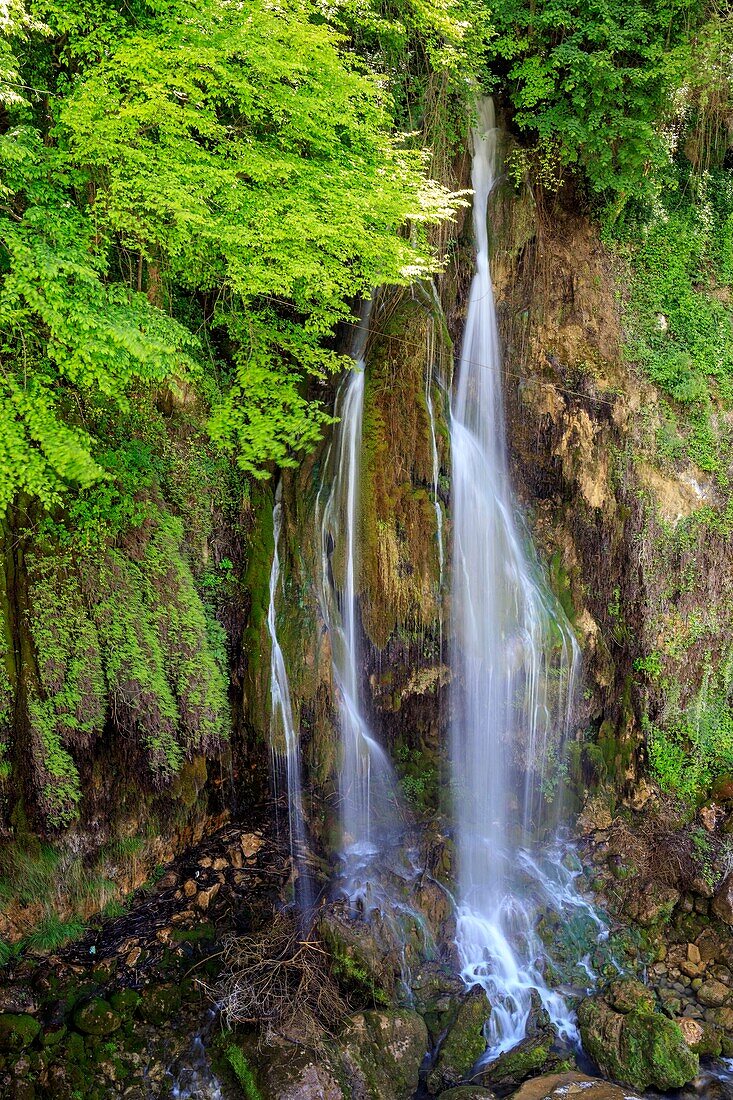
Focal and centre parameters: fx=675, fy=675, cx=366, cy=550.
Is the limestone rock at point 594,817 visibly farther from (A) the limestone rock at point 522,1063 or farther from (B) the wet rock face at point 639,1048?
(A) the limestone rock at point 522,1063

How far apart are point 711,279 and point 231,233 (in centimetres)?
810

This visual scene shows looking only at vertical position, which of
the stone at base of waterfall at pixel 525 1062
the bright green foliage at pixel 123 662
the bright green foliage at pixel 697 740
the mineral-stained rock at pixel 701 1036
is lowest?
the mineral-stained rock at pixel 701 1036

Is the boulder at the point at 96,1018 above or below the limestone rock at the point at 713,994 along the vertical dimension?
above

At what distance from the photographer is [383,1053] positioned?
6152mm

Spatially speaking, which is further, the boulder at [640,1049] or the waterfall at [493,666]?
the waterfall at [493,666]

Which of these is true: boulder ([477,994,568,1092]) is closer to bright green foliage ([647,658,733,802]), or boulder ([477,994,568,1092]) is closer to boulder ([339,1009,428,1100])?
boulder ([339,1009,428,1100])

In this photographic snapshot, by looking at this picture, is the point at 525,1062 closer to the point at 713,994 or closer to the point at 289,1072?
the point at 289,1072

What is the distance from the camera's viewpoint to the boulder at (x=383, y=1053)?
5.95m

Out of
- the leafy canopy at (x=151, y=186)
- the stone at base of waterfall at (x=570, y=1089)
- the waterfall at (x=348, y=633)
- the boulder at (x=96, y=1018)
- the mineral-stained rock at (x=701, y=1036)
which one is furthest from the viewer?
the waterfall at (x=348, y=633)

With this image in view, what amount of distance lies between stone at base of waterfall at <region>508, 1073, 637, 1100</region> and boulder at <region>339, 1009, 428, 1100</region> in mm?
928

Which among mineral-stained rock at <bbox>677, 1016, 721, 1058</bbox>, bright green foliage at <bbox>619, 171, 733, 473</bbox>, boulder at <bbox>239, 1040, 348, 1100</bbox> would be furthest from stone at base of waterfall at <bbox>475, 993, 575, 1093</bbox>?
bright green foliage at <bbox>619, 171, 733, 473</bbox>

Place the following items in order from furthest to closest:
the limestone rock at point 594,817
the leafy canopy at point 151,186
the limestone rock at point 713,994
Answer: the limestone rock at point 594,817, the limestone rock at point 713,994, the leafy canopy at point 151,186

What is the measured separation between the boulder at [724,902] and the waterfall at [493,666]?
7.18 feet

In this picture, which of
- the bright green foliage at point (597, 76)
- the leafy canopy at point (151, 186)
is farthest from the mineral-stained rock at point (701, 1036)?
the bright green foliage at point (597, 76)
